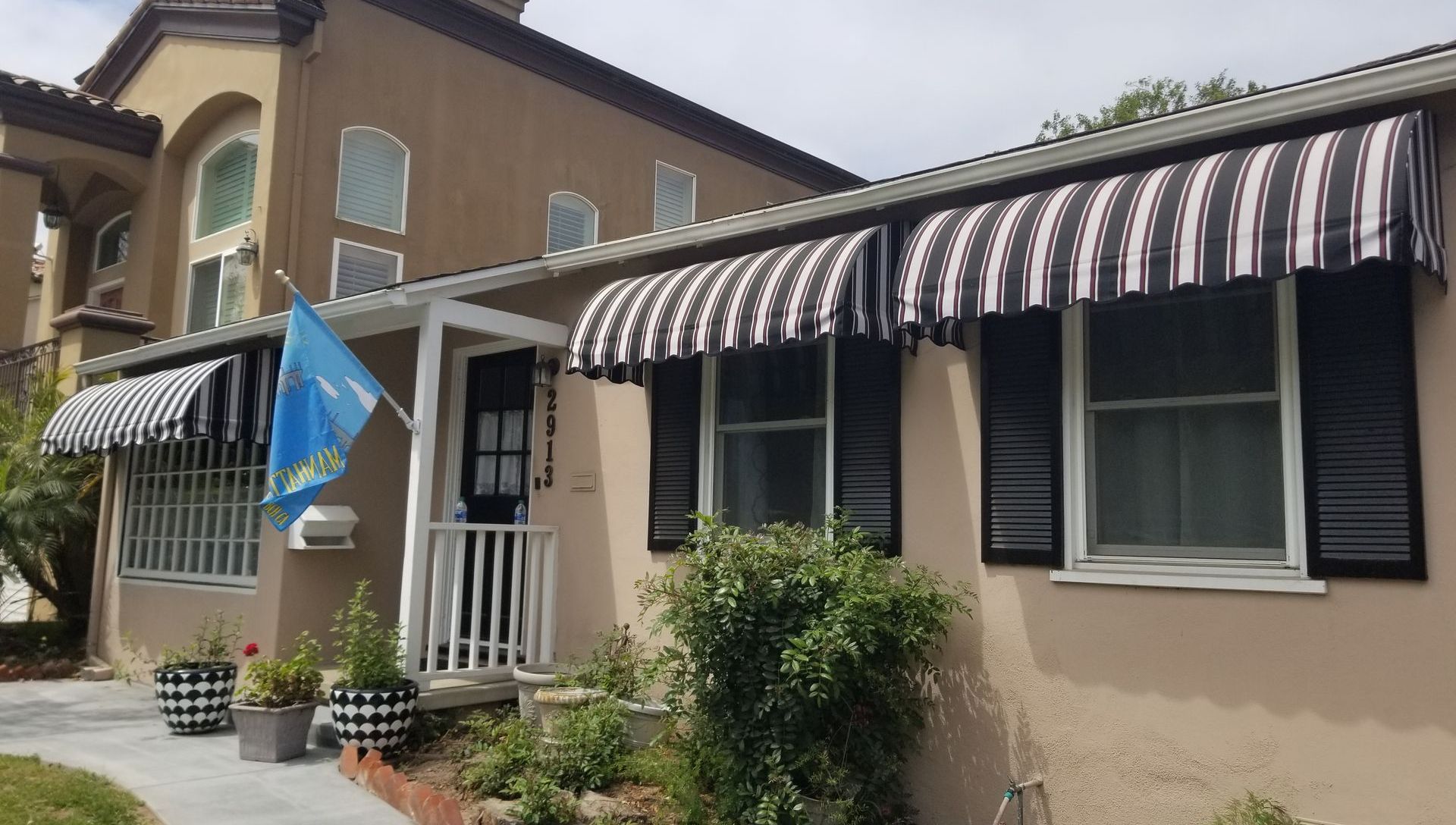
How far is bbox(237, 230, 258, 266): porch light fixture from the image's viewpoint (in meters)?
10.3

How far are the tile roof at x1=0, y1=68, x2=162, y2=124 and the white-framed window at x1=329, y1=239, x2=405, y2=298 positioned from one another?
3.36 m

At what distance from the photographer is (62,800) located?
5.48m

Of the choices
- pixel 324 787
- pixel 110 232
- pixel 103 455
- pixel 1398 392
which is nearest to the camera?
pixel 1398 392

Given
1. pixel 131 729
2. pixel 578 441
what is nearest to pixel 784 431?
pixel 578 441

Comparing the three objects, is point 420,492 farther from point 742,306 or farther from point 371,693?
point 742,306

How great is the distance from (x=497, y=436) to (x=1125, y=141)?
5.24 metres

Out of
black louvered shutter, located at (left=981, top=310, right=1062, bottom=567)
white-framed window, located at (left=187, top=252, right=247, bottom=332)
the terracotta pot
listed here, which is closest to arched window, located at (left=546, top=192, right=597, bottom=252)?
white-framed window, located at (left=187, top=252, right=247, bottom=332)

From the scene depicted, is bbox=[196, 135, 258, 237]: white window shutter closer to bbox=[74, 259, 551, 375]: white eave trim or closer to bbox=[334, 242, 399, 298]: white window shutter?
bbox=[334, 242, 399, 298]: white window shutter

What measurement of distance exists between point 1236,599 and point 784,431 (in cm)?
272

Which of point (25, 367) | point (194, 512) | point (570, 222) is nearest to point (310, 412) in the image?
point (194, 512)

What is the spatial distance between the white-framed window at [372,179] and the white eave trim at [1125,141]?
5452 millimetres

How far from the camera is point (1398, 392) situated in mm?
4219

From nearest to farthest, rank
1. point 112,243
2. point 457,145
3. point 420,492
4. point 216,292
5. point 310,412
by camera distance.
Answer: point 310,412 → point 420,492 → point 216,292 → point 457,145 → point 112,243

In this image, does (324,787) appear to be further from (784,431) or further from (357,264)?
(357,264)
